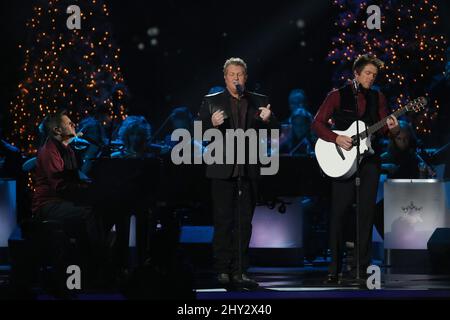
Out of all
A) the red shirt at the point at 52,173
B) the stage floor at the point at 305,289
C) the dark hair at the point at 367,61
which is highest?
the dark hair at the point at 367,61

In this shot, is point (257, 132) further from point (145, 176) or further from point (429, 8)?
point (429, 8)

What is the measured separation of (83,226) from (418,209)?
157 inches

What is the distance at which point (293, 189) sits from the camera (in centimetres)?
1027

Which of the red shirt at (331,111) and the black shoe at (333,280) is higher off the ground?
the red shirt at (331,111)

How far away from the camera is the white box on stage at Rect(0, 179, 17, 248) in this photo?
11.0m

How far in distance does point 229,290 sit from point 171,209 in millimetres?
2752

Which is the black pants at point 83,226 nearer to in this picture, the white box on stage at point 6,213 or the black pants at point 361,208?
the white box on stage at point 6,213

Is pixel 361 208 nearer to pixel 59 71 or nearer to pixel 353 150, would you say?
pixel 353 150

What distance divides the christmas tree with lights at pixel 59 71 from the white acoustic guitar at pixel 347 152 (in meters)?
7.01

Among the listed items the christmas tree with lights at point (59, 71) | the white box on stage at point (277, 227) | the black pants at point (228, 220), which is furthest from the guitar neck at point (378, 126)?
the christmas tree with lights at point (59, 71)

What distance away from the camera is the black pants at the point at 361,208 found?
8.59m

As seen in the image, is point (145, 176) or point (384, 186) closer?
point (145, 176)

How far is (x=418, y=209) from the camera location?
10.8m
